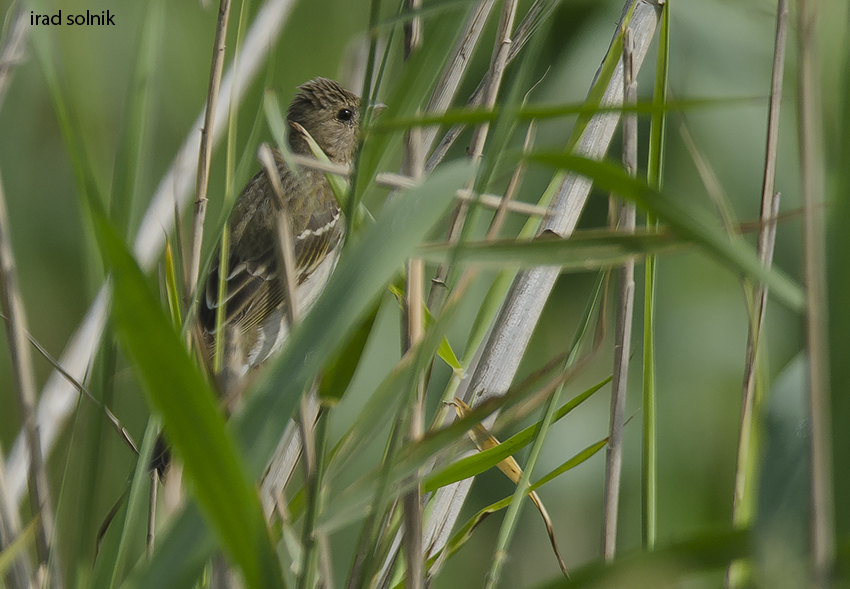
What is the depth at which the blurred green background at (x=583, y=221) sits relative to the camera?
1750 millimetres

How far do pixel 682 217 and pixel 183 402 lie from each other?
1.21ft

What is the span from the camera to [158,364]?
20.1 inches

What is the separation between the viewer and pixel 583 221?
77.8 inches

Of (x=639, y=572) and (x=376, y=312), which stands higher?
(x=376, y=312)

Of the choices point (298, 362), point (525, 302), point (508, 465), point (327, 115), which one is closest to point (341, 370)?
point (298, 362)

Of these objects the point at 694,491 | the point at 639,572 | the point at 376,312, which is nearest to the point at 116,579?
the point at 376,312

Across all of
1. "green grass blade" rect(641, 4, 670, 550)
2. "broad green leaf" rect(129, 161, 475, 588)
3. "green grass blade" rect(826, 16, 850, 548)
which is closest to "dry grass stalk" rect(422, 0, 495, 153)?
"green grass blade" rect(641, 4, 670, 550)

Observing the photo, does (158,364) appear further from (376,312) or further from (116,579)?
(116,579)

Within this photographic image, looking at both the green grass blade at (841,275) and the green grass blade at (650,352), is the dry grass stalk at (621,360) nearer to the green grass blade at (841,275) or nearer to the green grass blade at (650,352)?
the green grass blade at (650,352)

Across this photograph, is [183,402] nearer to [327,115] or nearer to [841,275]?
[841,275]

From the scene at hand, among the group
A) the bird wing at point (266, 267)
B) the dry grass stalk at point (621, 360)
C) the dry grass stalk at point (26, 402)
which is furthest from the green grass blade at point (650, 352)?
the bird wing at point (266, 267)

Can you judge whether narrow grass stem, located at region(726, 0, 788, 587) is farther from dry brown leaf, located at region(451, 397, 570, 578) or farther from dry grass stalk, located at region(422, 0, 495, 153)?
dry grass stalk, located at region(422, 0, 495, 153)

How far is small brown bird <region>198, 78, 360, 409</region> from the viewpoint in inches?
98.8

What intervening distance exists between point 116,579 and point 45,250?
5.28 feet
